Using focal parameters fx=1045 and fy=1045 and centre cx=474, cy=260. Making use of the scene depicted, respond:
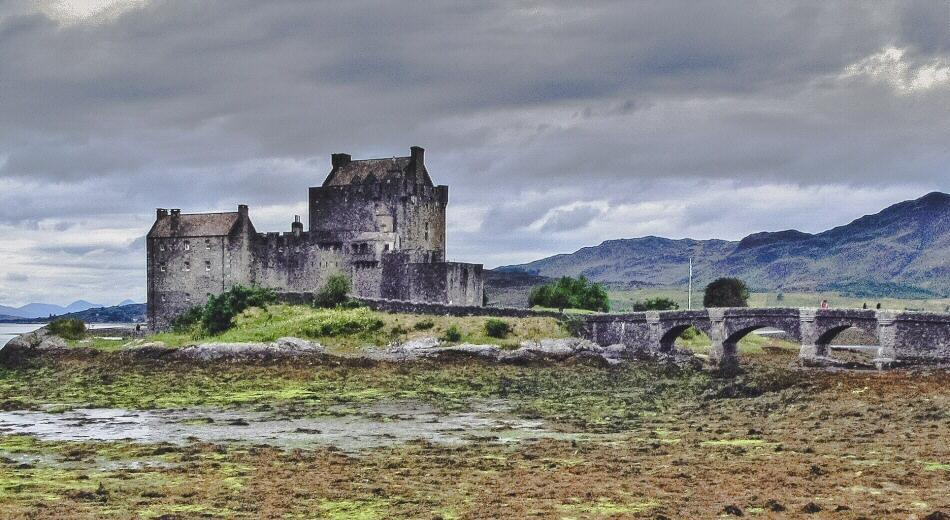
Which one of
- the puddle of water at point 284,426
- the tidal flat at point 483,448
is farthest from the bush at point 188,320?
the puddle of water at point 284,426

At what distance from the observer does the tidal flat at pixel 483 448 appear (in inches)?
720

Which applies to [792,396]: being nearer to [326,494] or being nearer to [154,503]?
[326,494]

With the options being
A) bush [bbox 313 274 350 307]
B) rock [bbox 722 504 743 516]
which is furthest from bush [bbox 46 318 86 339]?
rock [bbox 722 504 743 516]

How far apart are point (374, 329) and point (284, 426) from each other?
29718 millimetres

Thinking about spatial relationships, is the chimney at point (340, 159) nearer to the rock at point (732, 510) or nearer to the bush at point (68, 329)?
the bush at point (68, 329)

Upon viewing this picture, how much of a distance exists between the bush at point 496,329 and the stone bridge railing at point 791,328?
5.85 meters

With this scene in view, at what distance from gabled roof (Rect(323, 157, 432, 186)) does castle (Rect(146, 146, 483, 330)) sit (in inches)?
3.1

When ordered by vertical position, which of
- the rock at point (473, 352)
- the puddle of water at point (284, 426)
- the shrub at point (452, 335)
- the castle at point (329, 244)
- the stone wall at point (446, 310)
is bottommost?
the puddle of water at point (284, 426)

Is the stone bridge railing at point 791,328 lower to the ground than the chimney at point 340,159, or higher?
lower

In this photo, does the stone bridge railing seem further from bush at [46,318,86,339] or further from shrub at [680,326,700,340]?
bush at [46,318,86,339]

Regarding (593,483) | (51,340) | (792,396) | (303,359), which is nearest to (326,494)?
(593,483)

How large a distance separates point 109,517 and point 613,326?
47.2m

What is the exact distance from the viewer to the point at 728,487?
761 inches

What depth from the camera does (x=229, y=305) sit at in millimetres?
Answer: 67500
